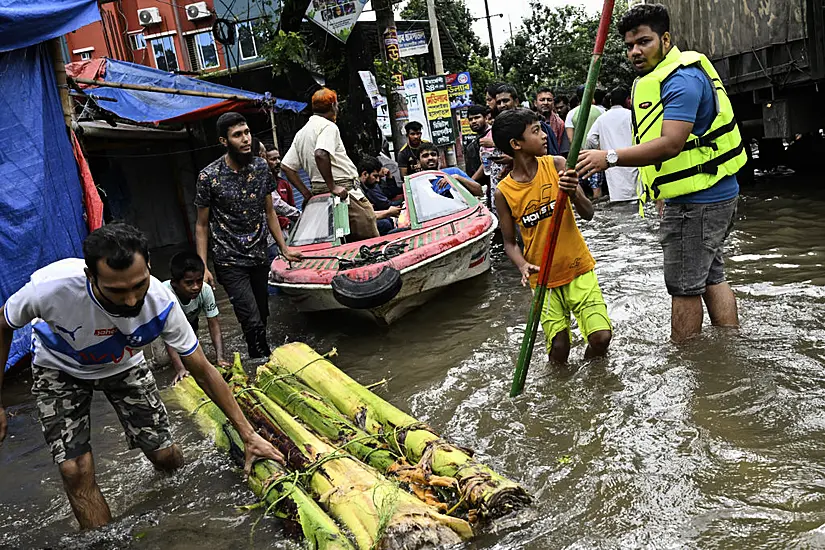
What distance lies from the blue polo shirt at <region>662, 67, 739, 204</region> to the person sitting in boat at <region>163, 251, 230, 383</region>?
3.55 meters

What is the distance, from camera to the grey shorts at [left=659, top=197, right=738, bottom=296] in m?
4.15

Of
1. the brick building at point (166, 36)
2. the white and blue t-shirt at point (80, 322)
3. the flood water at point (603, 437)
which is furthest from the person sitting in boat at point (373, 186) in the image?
the brick building at point (166, 36)

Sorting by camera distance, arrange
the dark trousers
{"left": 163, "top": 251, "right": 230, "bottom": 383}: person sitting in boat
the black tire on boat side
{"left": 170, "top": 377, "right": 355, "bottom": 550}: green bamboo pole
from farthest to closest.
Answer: the black tire on boat side < the dark trousers < {"left": 163, "top": 251, "right": 230, "bottom": 383}: person sitting in boat < {"left": 170, "top": 377, "right": 355, "bottom": 550}: green bamboo pole

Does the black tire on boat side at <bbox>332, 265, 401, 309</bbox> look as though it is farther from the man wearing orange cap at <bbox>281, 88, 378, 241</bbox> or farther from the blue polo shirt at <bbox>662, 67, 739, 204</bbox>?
the blue polo shirt at <bbox>662, 67, 739, 204</bbox>

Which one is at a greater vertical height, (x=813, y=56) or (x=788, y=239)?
(x=813, y=56)

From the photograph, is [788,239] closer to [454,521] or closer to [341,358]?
[341,358]

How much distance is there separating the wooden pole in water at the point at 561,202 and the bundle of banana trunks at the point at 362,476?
945mm

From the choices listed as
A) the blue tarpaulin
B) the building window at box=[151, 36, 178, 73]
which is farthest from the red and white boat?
the building window at box=[151, 36, 178, 73]

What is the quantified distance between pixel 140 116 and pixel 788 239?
9649 millimetres

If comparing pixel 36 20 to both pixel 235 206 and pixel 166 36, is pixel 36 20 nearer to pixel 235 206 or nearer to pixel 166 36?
pixel 235 206

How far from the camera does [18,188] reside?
6.70 metres

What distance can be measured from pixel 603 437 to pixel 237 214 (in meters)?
Answer: 3.72

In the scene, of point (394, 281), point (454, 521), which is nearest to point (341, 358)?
point (394, 281)

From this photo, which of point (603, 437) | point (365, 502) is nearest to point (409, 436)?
point (365, 502)
